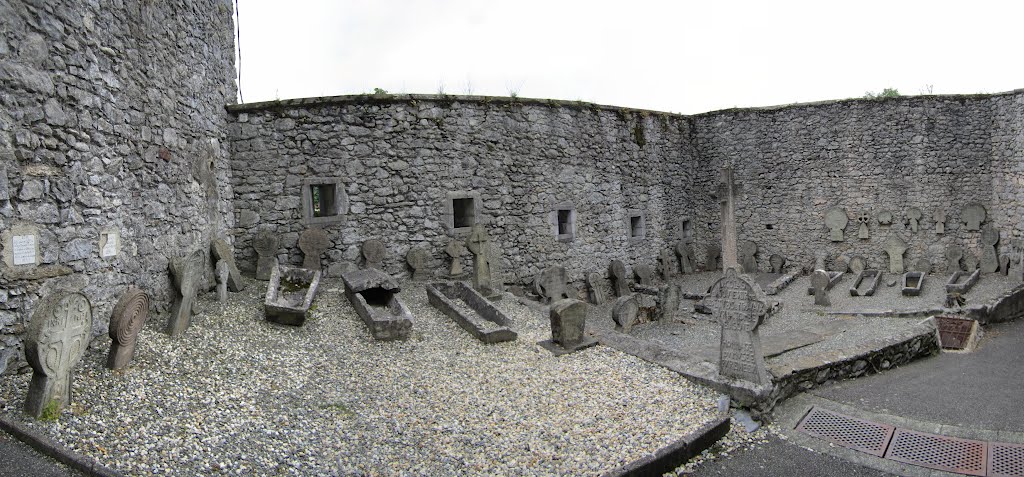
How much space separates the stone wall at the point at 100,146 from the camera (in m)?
5.21

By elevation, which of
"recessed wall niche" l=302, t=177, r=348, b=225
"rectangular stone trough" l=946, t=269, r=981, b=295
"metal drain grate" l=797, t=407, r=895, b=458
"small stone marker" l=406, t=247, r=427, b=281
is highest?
"recessed wall niche" l=302, t=177, r=348, b=225

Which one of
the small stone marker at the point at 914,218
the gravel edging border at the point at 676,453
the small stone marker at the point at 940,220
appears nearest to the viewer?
the gravel edging border at the point at 676,453

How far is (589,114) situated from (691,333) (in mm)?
5327

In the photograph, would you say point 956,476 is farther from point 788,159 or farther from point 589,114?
point 788,159

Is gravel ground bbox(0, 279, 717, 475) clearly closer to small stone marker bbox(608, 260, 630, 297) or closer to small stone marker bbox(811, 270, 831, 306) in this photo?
small stone marker bbox(608, 260, 630, 297)

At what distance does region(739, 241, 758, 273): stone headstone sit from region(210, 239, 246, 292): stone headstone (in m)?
12.4

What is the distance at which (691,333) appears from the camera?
10586 millimetres

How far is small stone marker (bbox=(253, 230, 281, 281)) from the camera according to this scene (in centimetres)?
1001

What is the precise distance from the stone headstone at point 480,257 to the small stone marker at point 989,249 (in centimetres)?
1118

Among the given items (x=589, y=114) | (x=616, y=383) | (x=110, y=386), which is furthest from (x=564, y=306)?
(x=589, y=114)

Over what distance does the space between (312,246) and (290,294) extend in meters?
1.39

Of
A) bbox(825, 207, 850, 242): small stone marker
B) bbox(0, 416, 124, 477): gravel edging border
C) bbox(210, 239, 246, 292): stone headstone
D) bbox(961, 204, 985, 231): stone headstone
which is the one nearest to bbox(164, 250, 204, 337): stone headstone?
bbox(210, 239, 246, 292): stone headstone

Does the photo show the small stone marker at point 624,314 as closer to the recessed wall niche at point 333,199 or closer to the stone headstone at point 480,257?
the stone headstone at point 480,257

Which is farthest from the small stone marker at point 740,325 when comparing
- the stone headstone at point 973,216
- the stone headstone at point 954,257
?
the stone headstone at point 973,216
